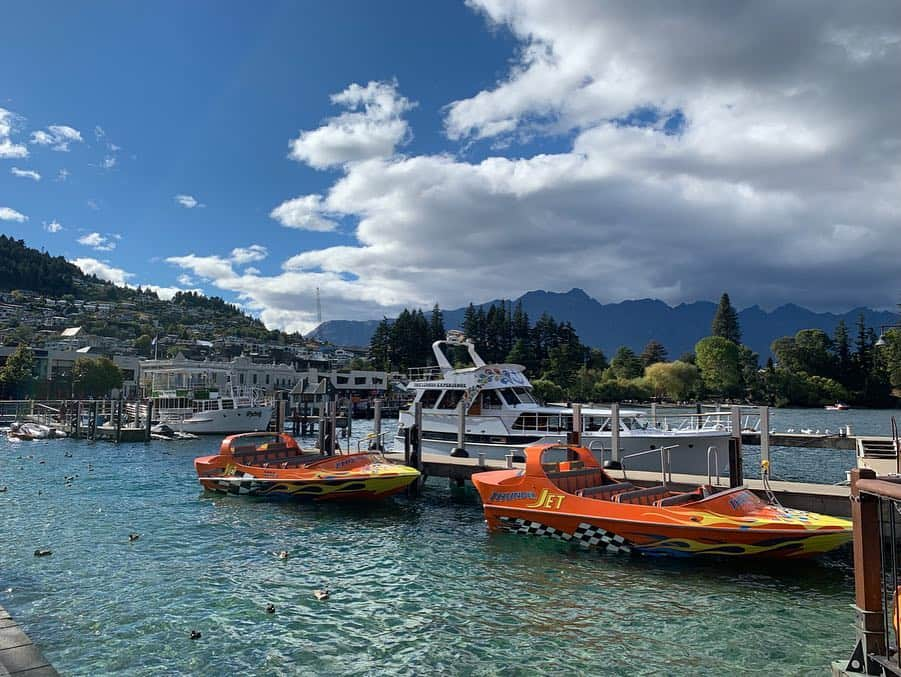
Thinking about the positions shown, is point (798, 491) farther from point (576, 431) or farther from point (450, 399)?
point (450, 399)

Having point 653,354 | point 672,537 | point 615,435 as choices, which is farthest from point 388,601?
point 653,354

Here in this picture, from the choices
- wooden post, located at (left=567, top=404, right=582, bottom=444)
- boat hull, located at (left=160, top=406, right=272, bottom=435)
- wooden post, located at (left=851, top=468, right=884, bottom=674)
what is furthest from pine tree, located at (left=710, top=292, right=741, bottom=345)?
wooden post, located at (left=851, top=468, right=884, bottom=674)

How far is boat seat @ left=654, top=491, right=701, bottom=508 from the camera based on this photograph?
558 inches

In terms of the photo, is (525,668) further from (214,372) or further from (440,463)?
(214,372)

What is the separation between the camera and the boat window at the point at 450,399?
29859mm

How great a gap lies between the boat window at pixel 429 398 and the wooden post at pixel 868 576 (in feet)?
85.5

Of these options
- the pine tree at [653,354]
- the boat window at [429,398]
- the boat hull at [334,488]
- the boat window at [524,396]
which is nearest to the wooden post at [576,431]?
the boat hull at [334,488]

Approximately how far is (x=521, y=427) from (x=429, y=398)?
19.0ft

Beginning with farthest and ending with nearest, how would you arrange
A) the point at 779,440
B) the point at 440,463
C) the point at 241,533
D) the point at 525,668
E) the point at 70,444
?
the point at 70,444 < the point at 779,440 < the point at 440,463 < the point at 241,533 < the point at 525,668

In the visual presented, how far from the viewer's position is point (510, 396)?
94.9 ft

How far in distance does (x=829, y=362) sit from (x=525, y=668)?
126 m

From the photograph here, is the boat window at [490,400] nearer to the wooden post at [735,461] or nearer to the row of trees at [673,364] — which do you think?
the wooden post at [735,461]

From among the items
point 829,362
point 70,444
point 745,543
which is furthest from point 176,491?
point 829,362

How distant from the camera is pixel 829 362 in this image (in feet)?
371
